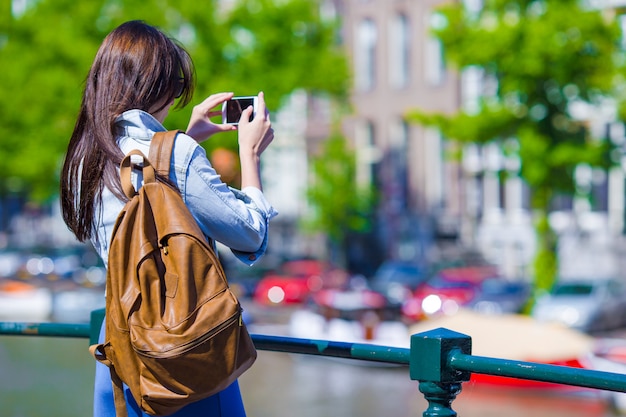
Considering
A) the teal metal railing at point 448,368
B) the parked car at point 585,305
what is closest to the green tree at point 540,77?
the parked car at point 585,305

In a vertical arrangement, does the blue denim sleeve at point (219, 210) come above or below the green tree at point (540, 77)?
below

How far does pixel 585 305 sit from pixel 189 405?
19732mm

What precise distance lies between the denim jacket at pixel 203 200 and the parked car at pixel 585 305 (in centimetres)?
1861

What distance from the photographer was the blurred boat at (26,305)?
24.0 m

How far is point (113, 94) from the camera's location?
2164 millimetres

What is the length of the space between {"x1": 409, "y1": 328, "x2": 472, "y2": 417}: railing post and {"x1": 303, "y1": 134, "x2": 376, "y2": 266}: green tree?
31872mm

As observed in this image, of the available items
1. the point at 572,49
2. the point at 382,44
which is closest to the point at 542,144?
the point at 572,49

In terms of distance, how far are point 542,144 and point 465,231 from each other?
44.2 feet

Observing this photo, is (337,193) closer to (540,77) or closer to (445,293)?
(445,293)

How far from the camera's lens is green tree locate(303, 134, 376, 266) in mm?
34438

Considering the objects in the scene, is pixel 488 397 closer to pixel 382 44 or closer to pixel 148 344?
pixel 148 344

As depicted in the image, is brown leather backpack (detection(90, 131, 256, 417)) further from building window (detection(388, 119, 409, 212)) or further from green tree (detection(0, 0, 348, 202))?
building window (detection(388, 119, 409, 212))

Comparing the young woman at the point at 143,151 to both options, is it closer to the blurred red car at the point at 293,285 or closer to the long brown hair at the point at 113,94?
the long brown hair at the point at 113,94

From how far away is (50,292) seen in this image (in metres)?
24.5
